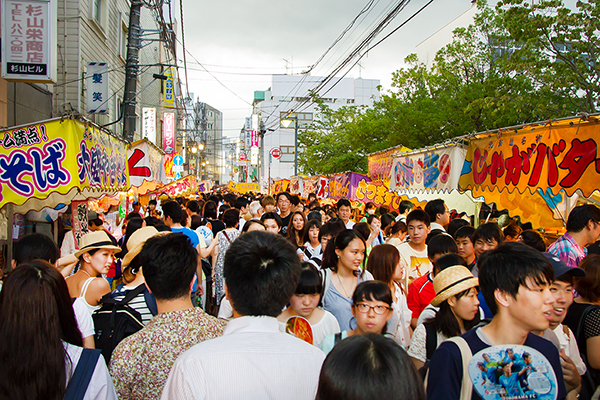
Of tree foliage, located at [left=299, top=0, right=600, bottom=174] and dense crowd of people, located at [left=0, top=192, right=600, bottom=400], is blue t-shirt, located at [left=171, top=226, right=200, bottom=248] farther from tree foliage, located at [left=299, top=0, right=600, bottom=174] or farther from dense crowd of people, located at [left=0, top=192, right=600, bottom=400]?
tree foliage, located at [left=299, top=0, right=600, bottom=174]

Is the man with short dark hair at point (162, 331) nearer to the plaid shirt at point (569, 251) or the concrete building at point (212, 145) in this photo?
the plaid shirt at point (569, 251)

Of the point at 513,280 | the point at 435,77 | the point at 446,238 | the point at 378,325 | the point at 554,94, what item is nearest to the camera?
the point at 513,280

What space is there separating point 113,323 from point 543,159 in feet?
18.7

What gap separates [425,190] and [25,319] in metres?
8.42

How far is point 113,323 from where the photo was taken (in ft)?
10.1

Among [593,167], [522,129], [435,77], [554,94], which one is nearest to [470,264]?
[593,167]

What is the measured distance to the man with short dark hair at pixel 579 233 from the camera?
4941 mm

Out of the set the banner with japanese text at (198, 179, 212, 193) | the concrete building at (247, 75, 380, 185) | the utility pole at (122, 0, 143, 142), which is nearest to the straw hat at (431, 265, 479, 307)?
the utility pole at (122, 0, 143, 142)

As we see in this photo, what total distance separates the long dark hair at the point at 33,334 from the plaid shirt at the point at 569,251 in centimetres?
517

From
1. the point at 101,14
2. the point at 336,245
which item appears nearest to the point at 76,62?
the point at 101,14

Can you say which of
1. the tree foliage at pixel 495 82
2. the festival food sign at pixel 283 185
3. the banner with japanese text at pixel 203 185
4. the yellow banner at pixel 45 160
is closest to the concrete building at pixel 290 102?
the banner with japanese text at pixel 203 185

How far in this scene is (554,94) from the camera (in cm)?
1541

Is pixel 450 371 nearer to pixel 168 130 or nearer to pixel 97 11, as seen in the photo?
pixel 97 11

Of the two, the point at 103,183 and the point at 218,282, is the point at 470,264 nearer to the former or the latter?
the point at 218,282
